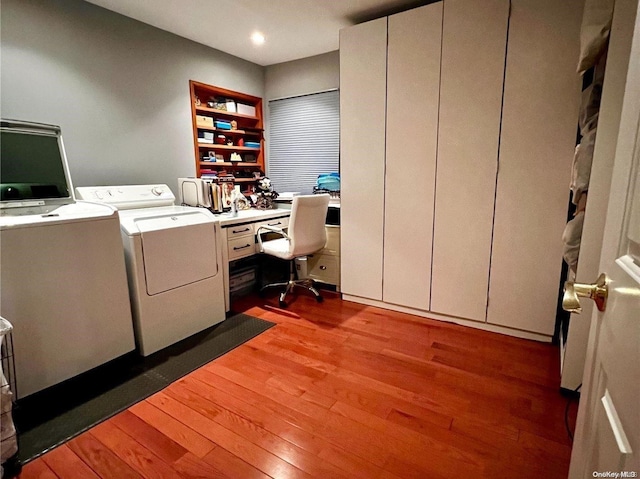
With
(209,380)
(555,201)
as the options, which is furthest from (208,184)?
(555,201)

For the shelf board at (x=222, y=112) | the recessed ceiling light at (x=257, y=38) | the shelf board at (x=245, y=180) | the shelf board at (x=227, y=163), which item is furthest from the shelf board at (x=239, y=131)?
the recessed ceiling light at (x=257, y=38)

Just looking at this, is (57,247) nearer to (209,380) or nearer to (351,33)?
(209,380)

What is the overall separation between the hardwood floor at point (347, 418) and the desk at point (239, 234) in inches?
29.6

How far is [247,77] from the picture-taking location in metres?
3.82

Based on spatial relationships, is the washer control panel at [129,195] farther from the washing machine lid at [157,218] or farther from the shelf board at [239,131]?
the shelf board at [239,131]

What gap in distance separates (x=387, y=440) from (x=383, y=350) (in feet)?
2.69

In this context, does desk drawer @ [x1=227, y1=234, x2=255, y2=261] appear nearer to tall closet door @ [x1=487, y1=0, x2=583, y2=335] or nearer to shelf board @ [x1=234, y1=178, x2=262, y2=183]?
shelf board @ [x1=234, y1=178, x2=262, y2=183]

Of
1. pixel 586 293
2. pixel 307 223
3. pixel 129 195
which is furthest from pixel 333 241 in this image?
pixel 586 293

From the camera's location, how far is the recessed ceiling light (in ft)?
10.1

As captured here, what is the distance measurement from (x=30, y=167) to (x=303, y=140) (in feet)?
8.42

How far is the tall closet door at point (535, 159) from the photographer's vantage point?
2047mm

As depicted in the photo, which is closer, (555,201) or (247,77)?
(555,201)

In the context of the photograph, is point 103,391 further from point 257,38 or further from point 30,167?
point 257,38

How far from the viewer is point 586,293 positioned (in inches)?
25.5
